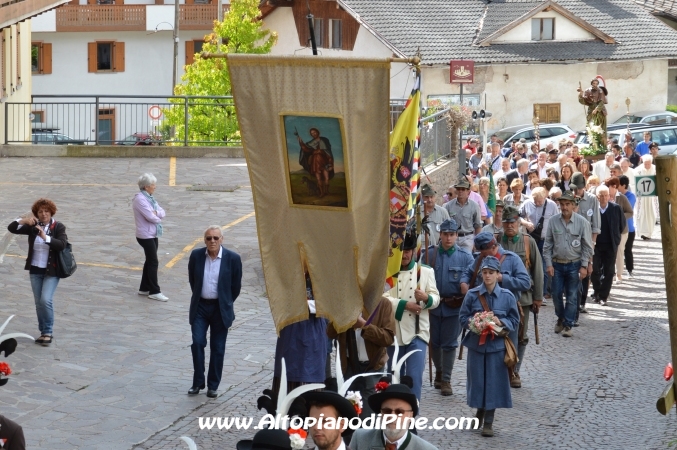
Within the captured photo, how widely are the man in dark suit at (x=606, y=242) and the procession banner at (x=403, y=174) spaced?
7.37 meters

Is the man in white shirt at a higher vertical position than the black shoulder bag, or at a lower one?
higher

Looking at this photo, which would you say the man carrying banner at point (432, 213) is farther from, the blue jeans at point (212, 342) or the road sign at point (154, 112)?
the road sign at point (154, 112)

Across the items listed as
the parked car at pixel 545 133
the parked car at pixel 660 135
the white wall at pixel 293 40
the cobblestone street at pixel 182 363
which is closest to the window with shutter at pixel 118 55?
the white wall at pixel 293 40

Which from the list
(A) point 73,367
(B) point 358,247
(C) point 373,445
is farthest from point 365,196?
(A) point 73,367

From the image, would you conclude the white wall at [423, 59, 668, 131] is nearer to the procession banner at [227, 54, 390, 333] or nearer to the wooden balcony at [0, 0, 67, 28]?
the wooden balcony at [0, 0, 67, 28]

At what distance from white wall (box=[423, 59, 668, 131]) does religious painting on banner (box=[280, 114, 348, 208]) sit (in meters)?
39.4

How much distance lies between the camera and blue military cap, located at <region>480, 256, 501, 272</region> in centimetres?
1184

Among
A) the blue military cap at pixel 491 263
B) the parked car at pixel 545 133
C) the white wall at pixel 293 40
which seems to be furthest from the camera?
the white wall at pixel 293 40

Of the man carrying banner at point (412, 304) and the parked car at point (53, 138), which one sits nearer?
the man carrying banner at point (412, 304)

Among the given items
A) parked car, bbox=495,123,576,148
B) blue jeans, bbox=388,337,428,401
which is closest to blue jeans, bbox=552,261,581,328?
blue jeans, bbox=388,337,428,401

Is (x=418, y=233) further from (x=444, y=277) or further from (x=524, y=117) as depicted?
(x=524, y=117)

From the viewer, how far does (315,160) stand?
367 inches

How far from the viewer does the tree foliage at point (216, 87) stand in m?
32.3

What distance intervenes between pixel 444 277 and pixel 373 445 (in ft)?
19.5
